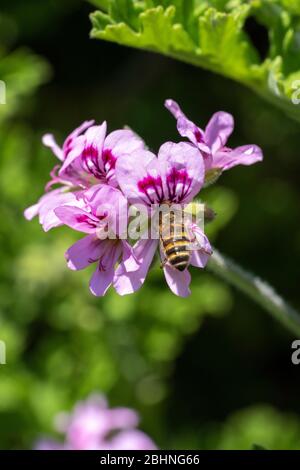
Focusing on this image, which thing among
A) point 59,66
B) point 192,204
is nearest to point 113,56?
point 59,66

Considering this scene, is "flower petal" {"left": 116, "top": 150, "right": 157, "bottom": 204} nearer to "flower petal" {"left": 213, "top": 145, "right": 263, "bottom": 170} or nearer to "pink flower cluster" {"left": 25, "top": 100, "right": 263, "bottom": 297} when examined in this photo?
"pink flower cluster" {"left": 25, "top": 100, "right": 263, "bottom": 297}

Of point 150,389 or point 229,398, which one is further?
point 229,398

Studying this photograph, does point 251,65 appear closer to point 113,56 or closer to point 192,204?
point 192,204

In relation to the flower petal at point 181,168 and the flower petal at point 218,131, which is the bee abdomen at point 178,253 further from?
the flower petal at point 218,131

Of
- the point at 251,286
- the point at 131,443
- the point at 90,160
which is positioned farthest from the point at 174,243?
the point at 131,443

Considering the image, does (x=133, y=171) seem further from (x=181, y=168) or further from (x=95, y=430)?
(x=95, y=430)

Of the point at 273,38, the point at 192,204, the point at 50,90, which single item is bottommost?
the point at 192,204

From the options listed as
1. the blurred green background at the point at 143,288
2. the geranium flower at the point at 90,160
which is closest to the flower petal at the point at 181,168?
the geranium flower at the point at 90,160
